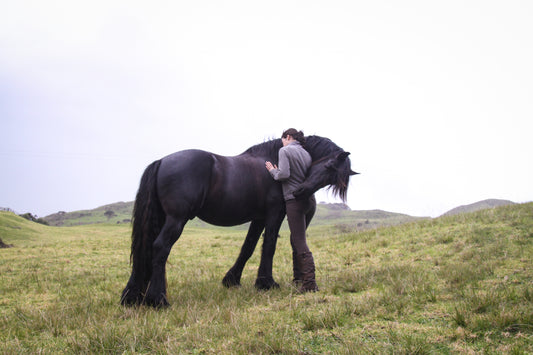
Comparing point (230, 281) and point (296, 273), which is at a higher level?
point (296, 273)

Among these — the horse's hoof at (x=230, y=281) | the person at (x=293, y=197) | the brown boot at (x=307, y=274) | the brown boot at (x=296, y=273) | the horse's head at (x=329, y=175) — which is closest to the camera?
the brown boot at (x=307, y=274)

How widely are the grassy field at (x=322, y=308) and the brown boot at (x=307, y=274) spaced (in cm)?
23

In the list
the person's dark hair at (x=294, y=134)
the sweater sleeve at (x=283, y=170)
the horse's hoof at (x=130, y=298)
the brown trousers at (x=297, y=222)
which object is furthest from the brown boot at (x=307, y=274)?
the horse's hoof at (x=130, y=298)

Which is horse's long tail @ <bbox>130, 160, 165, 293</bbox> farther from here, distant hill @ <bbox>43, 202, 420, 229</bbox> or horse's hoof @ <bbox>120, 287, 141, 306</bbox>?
distant hill @ <bbox>43, 202, 420, 229</bbox>

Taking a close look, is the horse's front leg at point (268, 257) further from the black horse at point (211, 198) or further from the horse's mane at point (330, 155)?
the horse's mane at point (330, 155)

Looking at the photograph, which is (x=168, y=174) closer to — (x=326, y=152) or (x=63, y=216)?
(x=326, y=152)

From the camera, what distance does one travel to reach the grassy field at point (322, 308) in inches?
143

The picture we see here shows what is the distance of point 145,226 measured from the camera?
5.73 m

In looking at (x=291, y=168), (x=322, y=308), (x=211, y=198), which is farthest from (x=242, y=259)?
(x=322, y=308)

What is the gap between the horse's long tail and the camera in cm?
575

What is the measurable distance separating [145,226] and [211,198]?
1.14m

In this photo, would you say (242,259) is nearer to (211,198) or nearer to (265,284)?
(265,284)

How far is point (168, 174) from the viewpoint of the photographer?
5785 millimetres

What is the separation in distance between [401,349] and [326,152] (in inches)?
170
